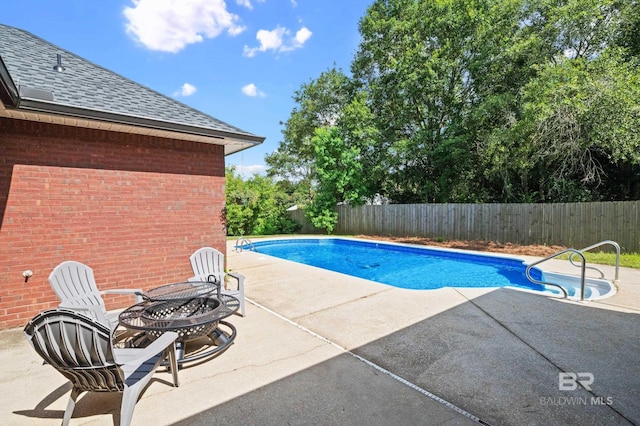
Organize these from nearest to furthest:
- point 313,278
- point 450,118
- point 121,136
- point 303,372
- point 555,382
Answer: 1. point 555,382
2. point 303,372
3. point 121,136
4. point 313,278
5. point 450,118

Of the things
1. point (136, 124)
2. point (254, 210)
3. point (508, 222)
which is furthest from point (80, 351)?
point (254, 210)

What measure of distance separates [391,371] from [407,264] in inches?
323

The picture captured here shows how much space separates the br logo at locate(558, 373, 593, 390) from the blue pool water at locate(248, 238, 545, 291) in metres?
5.24

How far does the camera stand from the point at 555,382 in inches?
107

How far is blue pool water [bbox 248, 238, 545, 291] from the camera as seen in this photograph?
842 cm

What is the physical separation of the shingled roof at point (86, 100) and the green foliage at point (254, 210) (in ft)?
40.1

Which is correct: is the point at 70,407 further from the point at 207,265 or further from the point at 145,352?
the point at 207,265

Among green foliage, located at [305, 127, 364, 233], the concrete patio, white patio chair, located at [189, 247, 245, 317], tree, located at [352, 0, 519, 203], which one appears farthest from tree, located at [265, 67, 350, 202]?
the concrete patio

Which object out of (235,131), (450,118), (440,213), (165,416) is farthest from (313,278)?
(450,118)

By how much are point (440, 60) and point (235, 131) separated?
13.9 m

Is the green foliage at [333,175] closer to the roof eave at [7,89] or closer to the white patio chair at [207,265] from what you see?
the white patio chair at [207,265]

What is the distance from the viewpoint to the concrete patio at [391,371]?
93.3 inches

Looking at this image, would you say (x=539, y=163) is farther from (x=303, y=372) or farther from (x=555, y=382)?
(x=303, y=372)

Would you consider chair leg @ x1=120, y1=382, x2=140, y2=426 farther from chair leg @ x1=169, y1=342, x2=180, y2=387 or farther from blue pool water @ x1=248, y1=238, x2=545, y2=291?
blue pool water @ x1=248, y1=238, x2=545, y2=291
